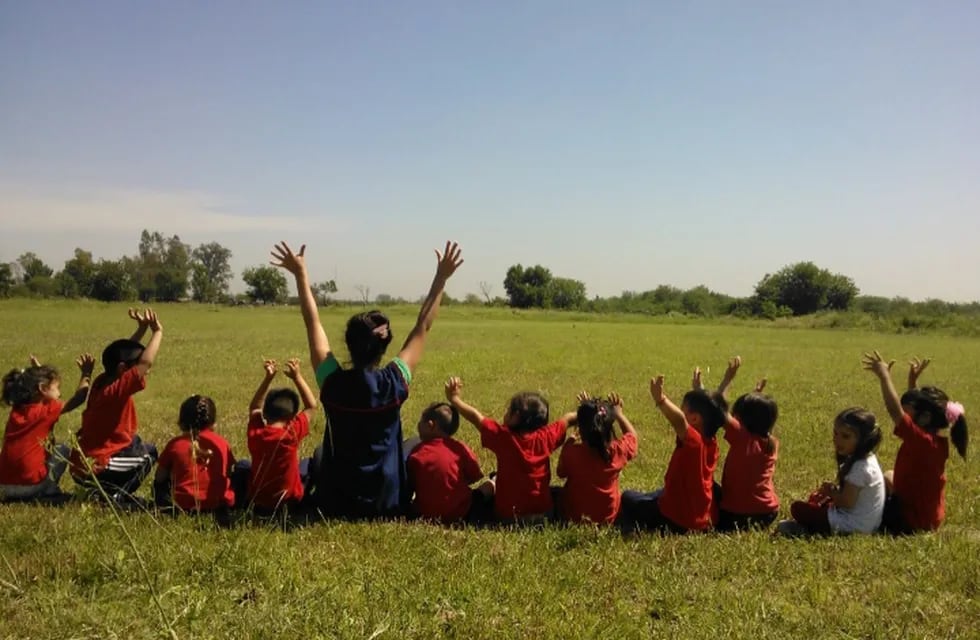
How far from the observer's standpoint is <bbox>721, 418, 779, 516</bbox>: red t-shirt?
5559mm

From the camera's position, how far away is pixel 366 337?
16.0 ft

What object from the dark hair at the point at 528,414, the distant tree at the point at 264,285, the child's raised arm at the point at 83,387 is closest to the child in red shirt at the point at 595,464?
the dark hair at the point at 528,414

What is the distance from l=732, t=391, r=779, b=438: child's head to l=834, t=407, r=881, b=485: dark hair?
485 millimetres

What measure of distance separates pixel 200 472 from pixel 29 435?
5.34ft

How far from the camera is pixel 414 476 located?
5.58 m

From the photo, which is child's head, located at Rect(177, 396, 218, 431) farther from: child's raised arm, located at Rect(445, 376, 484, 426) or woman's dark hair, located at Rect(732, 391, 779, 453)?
woman's dark hair, located at Rect(732, 391, 779, 453)

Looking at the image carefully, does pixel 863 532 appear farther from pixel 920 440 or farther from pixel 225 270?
pixel 225 270

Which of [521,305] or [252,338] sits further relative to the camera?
[521,305]

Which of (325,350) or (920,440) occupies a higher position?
(325,350)

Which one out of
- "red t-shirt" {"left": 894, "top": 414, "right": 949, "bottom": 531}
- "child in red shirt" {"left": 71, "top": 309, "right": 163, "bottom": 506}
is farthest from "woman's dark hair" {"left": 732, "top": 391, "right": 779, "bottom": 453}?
"child in red shirt" {"left": 71, "top": 309, "right": 163, "bottom": 506}

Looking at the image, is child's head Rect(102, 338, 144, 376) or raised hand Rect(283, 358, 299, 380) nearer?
raised hand Rect(283, 358, 299, 380)

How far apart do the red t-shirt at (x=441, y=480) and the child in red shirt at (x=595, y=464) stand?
2.58 ft

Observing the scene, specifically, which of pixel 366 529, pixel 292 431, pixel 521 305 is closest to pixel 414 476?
pixel 366 529

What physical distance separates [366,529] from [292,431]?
946mm
